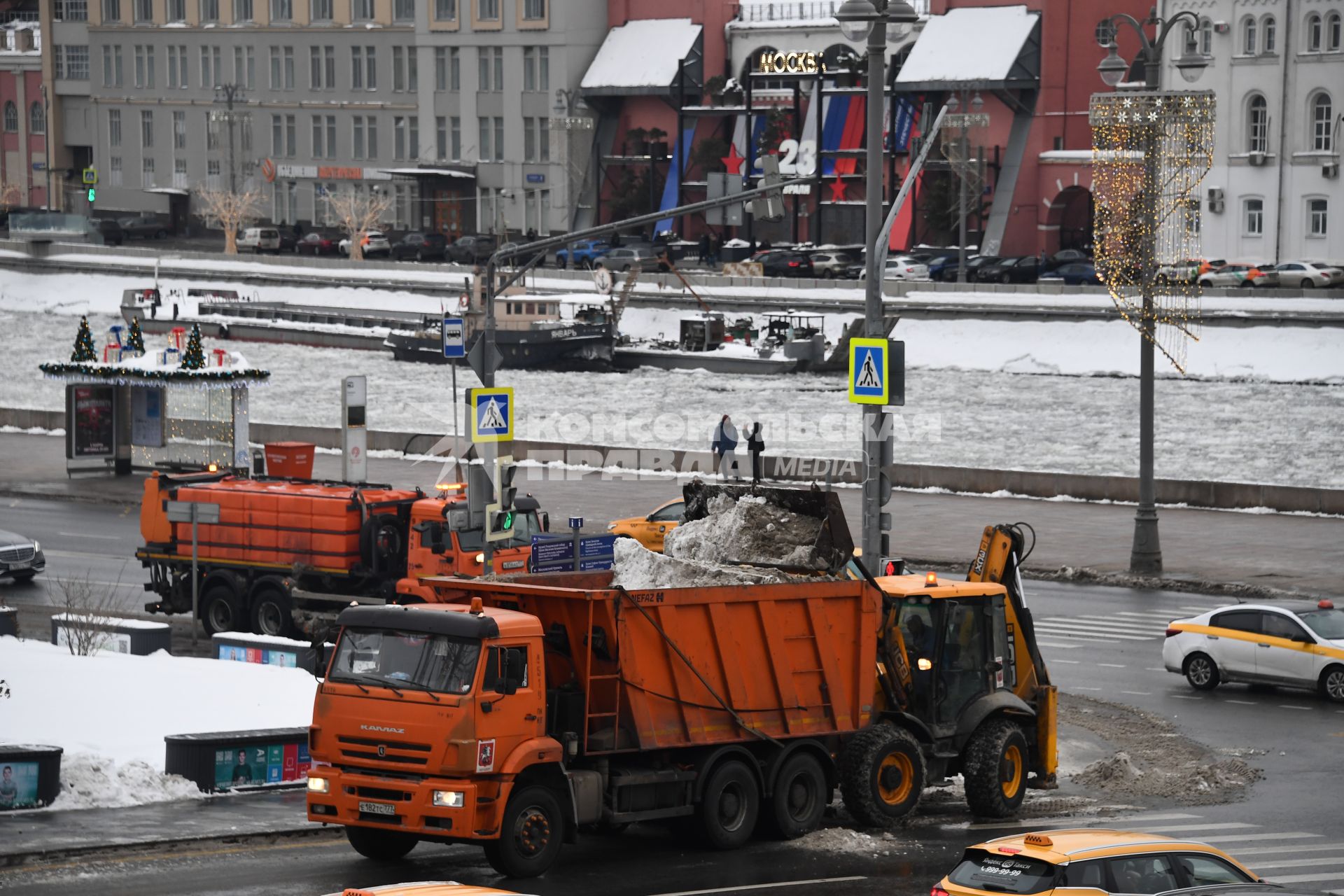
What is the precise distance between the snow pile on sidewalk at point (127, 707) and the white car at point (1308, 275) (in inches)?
2459

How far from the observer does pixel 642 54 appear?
365 ft

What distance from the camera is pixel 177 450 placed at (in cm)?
4538

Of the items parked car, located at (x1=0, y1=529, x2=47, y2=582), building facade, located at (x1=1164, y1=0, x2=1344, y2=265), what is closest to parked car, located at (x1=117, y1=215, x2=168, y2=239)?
building facade, located at (x1=1164, y1=0, x2=1344, y2=265)

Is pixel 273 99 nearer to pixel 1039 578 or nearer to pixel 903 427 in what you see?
pixel 903 427

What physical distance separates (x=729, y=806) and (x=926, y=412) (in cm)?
4868

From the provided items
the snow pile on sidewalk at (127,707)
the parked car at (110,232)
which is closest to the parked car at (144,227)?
the parked car at (110,232)

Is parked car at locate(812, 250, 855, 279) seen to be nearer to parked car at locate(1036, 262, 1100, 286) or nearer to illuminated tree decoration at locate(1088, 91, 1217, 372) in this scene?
parked car at locate(1036, 262, 1100, 286)

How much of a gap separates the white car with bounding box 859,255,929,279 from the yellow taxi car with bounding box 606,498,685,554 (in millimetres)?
53792

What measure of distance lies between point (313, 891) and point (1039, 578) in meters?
22.1

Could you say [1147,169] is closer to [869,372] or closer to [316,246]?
[869,372]

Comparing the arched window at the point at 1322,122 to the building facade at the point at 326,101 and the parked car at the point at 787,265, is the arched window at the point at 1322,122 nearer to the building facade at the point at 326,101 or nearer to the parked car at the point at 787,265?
the parked car at the point at 787,265

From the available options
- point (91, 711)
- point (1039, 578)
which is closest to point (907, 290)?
point (1039, 578)

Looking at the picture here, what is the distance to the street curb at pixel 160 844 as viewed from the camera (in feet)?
50.6

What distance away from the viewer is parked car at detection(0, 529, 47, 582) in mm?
32969
